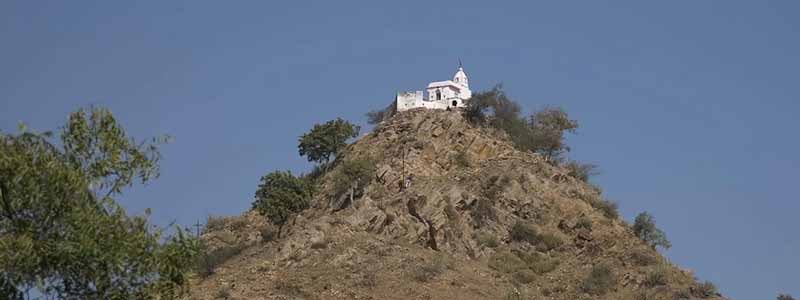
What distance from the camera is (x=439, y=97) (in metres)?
77.6

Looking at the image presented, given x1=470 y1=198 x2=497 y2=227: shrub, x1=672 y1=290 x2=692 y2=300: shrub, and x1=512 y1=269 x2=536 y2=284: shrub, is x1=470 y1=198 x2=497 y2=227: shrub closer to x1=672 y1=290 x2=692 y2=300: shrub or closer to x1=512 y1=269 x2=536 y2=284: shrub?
x1=512 y1=269 x2=536 y2=284: shrub

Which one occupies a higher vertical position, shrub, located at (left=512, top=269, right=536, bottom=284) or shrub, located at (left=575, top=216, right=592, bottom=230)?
shrub, located at (left=575, top=216, right=592, bottom=230)

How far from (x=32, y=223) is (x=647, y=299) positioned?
37487 millimetres

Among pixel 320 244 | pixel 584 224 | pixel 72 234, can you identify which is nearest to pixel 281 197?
pixel 320 244

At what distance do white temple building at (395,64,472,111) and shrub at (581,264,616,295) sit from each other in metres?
20.0

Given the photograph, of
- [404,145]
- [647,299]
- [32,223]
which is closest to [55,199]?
[32,223]

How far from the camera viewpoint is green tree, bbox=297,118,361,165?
240ft

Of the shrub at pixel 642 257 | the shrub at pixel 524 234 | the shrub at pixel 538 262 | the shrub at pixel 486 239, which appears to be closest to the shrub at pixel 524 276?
the shrub at pixel 538 262

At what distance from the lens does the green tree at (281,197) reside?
65.8 m

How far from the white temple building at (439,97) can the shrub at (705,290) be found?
2290cm

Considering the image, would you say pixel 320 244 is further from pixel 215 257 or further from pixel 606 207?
pixel 606 207

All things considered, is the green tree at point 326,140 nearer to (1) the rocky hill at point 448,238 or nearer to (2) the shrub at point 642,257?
(1) the rocky hill at point 448,238

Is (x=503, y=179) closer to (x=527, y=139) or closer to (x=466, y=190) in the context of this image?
(x=466, y=190)

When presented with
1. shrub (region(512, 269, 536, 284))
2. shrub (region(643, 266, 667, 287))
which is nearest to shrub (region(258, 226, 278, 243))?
shrub (region(512, 269, 536, 284))
